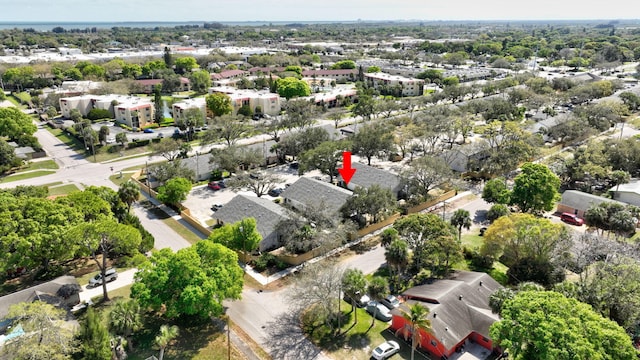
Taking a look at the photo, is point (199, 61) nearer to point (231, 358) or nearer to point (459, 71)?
point (459, 71)

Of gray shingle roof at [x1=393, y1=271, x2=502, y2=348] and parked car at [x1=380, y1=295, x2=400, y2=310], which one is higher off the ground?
gray shingle roof at [x1=393, y1=271, x2=502, y2=348]

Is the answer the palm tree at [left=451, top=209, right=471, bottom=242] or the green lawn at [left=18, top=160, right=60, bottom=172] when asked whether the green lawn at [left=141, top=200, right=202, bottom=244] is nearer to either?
the green lawn at [left=18, top=160, right=60, bottom=172]

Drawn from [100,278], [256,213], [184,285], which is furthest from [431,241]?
[100,278]

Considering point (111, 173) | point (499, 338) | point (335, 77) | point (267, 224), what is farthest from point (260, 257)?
point (335, 77)

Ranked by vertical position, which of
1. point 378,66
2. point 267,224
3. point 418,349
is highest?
point 378,66

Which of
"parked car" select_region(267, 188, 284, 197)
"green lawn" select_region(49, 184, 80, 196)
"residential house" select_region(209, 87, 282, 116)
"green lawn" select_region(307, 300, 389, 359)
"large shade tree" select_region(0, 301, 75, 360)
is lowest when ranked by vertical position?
"green lawn" select_region(307, 300, 389, 359)

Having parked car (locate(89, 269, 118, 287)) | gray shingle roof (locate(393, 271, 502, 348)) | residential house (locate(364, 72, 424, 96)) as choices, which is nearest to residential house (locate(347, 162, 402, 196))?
gray shingle roof (locate(393, 271, 502, 348))

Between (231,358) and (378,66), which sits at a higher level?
(378,66)

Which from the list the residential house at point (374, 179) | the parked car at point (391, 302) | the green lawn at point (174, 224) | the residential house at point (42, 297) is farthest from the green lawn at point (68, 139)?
the parked car at point (391, 302)
